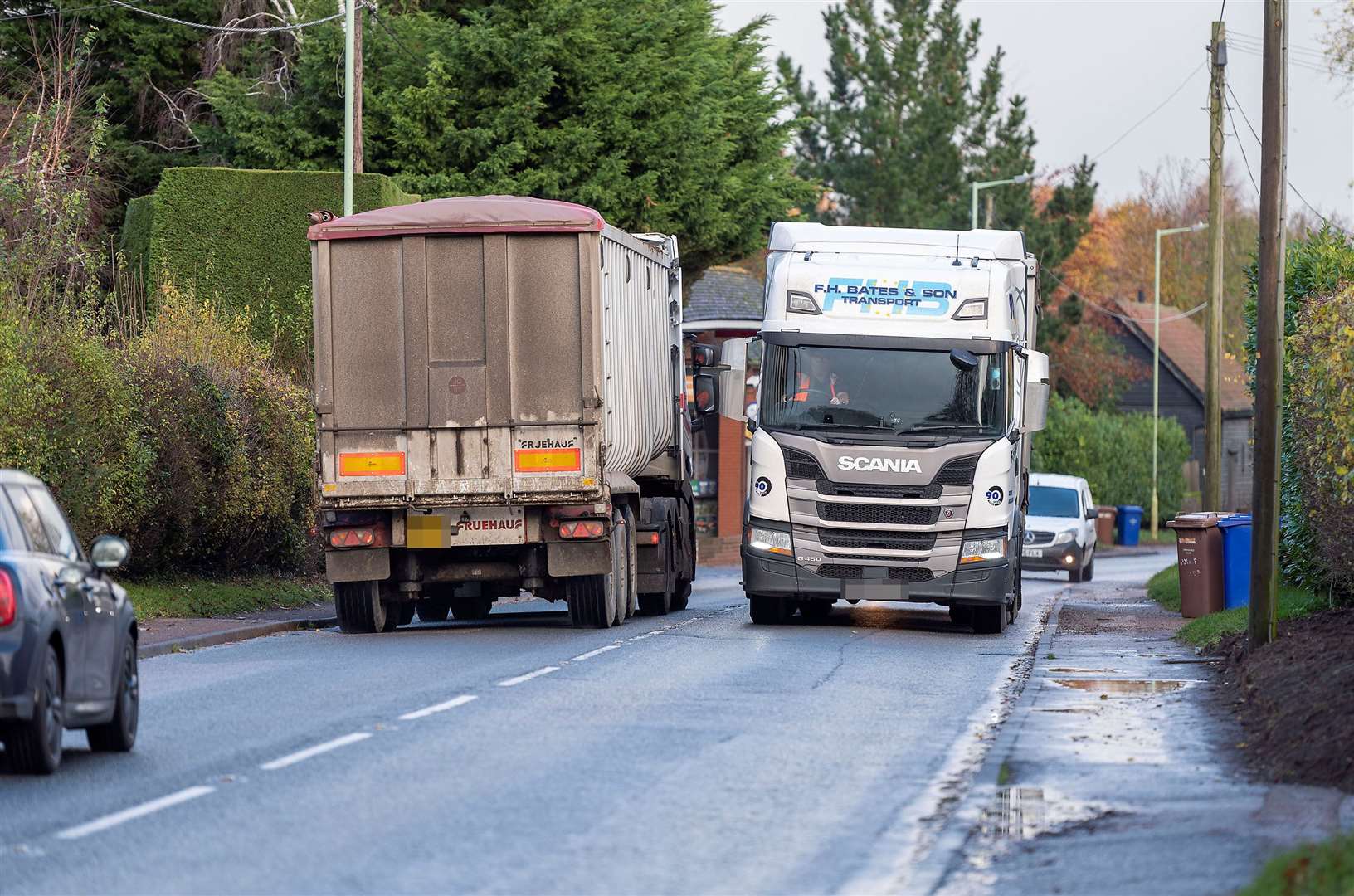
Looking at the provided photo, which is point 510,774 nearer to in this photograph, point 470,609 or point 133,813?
point 133,813

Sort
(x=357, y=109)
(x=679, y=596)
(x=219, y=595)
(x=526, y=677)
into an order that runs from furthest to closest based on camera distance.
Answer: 1. (x=357, y=109)
2. (x=679, y=596)
3. (x=219, y=595)
4. (x=526, y=677)

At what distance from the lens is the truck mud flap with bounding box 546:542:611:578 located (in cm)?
2022

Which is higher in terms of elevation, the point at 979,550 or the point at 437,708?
the point at 979,550

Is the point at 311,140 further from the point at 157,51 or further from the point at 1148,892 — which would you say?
the point at 1148,892

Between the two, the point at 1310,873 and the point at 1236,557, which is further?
the point at 1236,557

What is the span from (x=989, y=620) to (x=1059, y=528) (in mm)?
17489

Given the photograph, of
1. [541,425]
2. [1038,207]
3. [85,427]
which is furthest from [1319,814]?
[1038,207]

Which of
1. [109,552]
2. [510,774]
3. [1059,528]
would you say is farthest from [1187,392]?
[109,552]

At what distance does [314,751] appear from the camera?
38.0 ft

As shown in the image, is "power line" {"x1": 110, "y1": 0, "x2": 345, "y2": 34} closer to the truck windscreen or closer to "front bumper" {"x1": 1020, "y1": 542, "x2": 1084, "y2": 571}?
"front bumper" {"x1": 1020, "y1": 542, "x2": 1084, "y2": 571}

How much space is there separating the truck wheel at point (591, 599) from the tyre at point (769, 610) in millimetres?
1604

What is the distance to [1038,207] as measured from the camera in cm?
8412

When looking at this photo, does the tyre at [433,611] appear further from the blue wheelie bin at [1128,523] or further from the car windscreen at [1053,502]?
the blue wheelie bin at [1128,523]

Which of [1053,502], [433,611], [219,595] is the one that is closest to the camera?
[219,595]
